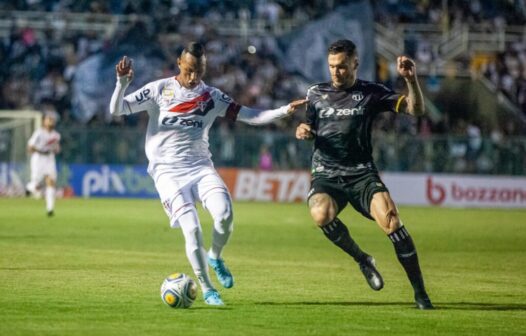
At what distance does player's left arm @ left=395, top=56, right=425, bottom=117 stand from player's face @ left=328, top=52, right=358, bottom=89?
63cm

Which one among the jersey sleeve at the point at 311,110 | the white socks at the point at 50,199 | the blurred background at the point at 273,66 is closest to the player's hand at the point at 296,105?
the jersey sleeve at the point at 311,110

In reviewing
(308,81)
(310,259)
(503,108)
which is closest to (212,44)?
(308,81)

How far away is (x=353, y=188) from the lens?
42.3 feet

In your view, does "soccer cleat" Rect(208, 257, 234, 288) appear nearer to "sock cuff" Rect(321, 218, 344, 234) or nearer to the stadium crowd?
"sock cuff" Rect(321, 218, 344, 234)

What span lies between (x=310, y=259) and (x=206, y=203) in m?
6.95

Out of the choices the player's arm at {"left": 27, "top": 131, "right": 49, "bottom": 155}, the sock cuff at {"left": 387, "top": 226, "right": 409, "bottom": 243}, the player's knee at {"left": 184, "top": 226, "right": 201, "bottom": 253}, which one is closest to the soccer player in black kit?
the sock cuff at {"left": 387, "top": 226, "right": 409, "bottom": 243}

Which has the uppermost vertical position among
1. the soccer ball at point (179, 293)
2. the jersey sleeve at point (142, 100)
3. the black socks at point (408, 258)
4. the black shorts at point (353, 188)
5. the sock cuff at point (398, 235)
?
the jersey sleeve at point (142, 100)

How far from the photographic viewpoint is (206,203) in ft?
41.7

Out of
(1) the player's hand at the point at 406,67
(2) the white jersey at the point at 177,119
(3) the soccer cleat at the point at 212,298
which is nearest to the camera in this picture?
(1) the player's hand at the point at 406,67

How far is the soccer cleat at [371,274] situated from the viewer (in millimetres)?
13117

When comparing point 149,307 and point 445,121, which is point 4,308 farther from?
point 445,121

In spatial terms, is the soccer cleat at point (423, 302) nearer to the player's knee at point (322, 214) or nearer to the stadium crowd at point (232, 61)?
the player's knee at point (322, 214)

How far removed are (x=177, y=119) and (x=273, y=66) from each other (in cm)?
2964

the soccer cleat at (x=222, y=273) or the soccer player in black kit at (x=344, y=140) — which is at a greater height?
the soccer player in black kit at (x=344, y=140)
